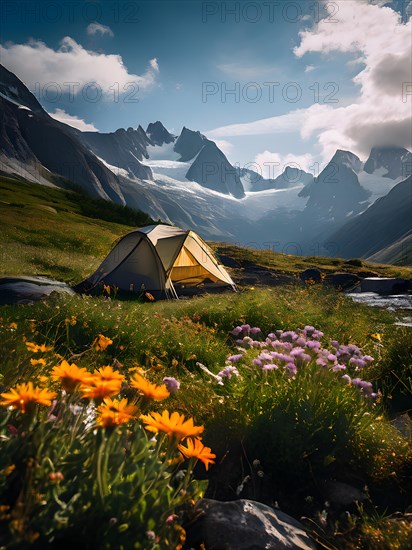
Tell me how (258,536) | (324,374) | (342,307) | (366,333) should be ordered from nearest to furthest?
1. (258,536)
2. (324,374)
3. (366,333)
4. (342,307)

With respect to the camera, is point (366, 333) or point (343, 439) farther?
point (366, 333)

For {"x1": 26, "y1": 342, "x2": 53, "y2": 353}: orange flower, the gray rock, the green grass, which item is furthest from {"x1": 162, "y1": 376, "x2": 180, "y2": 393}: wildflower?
the green grass

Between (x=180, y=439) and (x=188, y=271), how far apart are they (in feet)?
65.0

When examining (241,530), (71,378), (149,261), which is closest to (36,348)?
(71,378)

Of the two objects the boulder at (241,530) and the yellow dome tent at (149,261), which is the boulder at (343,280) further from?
the boulder at (241,530)

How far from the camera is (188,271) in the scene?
22.3 m

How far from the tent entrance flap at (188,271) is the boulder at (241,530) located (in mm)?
17916

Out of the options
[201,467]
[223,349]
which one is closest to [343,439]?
[201,467]

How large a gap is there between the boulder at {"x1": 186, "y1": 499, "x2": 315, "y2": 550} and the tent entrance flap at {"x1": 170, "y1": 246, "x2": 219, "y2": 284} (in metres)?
17.9

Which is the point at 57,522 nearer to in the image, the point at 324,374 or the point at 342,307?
the point at 324,374

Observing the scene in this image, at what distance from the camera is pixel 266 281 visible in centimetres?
3416

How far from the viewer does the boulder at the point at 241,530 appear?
2863 millimetres

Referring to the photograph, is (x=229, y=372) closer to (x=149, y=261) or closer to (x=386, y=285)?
(x=149, y=261)

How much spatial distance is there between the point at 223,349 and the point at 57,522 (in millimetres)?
6860
